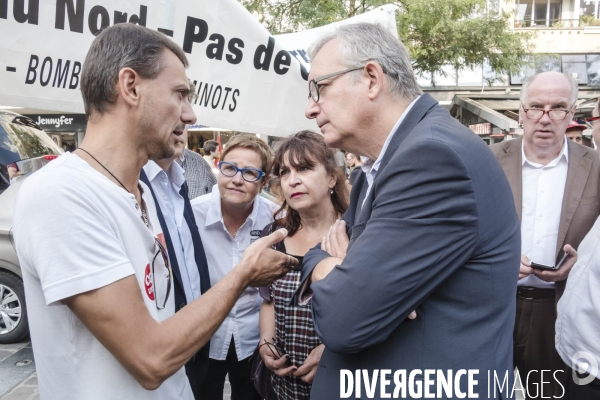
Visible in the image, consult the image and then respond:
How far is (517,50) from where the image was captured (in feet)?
56.2

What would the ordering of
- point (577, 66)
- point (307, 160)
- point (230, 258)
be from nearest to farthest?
point (307, 160), point (230, 258), point (577, 66)

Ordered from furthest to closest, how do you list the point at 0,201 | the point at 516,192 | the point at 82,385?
the point at 0,201 → the point at 516,192 → the point at 82,385

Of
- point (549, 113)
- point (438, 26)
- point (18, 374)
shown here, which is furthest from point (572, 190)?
point (438, 26)

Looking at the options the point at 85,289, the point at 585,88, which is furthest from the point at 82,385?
the point at 585,88

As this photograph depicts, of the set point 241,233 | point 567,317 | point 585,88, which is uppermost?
point 585,88

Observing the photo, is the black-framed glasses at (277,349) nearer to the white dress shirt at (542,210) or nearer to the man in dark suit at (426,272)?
the man in dark suit at (426,272)

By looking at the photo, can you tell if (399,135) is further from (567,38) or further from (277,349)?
(567,38)

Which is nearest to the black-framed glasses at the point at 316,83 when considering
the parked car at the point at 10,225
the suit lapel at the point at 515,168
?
the suit lapel at the point at 515,168

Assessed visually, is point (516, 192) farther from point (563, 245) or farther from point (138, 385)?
point (138, 385)

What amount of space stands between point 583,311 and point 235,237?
184 cm

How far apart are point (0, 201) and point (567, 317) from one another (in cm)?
522

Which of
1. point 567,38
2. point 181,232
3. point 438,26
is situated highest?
point 567,38

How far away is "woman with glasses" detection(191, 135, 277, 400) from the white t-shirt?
4.22 feet

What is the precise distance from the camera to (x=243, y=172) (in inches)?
118
